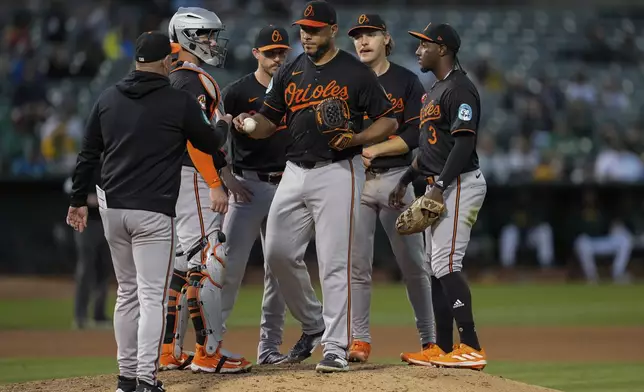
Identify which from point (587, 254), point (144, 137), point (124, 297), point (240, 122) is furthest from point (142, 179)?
point (587, 254)

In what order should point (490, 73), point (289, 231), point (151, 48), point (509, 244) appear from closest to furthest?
1. point (151, 48)
2. point (289, 231)
3. point (509, 244)
4. point (490, 73)

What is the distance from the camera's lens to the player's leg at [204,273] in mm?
6723

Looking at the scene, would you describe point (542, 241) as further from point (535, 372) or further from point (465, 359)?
point (465, 359)

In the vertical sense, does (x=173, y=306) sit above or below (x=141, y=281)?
below

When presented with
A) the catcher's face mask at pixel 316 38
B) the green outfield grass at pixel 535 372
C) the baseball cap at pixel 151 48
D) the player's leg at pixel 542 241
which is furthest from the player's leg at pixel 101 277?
the player's leg at pixel 542 241

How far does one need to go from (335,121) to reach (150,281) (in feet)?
4.78

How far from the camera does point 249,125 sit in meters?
6.78

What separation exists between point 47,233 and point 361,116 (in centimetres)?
1198

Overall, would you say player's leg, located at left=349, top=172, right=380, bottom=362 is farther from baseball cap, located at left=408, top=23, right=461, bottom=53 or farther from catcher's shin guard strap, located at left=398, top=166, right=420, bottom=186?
baseball cap, located at left=408, top=23, right=461, bottom=53

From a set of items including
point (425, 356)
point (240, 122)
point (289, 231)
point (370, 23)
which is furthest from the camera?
point (370, 23)

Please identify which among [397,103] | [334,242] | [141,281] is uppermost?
[397,103]

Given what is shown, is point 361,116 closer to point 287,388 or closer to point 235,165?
point 235,165

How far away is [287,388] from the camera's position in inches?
239

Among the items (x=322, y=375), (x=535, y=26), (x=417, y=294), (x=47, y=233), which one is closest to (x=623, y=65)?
(x=535, y=26)
